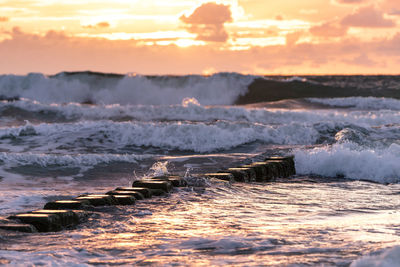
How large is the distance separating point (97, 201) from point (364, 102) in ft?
98.0

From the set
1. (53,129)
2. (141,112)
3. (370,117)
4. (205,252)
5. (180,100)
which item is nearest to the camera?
(205,252)

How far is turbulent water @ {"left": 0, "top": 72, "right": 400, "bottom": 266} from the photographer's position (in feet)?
15.6

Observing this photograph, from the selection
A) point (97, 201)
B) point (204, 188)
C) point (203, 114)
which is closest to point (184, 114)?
point (203, 114)

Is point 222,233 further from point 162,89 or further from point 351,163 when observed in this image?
point 162,89

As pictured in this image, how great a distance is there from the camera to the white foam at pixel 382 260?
416 cm

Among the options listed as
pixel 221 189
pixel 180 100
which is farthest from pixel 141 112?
pixel 221 189

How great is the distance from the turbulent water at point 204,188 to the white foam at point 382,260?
0.01 meters

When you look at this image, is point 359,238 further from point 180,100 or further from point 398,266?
point 180,100

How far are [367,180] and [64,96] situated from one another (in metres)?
34.0

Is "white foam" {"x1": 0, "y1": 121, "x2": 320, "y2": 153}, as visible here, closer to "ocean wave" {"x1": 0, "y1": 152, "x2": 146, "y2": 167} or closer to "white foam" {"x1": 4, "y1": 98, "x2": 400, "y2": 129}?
"ocean wave" {"x1": 0, "y1": 152, "x2": 146, "y2": 167}

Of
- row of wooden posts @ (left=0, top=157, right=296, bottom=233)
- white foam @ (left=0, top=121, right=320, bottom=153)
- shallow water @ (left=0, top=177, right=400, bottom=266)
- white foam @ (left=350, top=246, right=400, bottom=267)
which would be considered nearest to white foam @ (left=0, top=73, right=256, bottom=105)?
white foam @ (left=0, top=121, right=320, bottom=153)

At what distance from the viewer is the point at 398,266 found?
4125 mm

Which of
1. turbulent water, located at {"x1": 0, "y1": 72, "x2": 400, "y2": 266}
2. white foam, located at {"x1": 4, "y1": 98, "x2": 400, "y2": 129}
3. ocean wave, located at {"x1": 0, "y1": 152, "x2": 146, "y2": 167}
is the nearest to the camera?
turbulent water, located at {"x1": 0, "y1": 72, "x2": 400, "y2": 266}

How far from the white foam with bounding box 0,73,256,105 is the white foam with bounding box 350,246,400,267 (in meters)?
36.0
